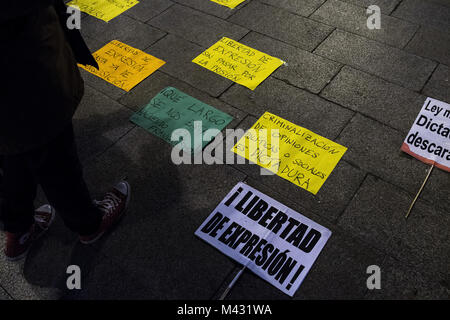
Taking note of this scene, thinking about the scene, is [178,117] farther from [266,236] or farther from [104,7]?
[104,7]

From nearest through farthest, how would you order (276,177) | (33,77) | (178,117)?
1. (33,77)
2. (276,177)
3. (178,117)

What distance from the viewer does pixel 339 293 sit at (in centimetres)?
224

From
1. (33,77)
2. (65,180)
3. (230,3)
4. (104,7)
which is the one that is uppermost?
(33,77)

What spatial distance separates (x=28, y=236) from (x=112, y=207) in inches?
22.2

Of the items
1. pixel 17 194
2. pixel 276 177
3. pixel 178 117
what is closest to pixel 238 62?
pixel 178 117

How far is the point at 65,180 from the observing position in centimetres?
196

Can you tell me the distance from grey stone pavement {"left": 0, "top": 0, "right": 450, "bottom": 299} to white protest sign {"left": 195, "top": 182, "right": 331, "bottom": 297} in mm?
63

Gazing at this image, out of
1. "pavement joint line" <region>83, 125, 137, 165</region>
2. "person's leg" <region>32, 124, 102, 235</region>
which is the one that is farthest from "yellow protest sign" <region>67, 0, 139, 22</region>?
"person's leg" <region>32, 124, 102, 235</region>

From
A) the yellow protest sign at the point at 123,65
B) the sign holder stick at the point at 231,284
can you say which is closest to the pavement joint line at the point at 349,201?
the sign holder stick at the point at 231,284

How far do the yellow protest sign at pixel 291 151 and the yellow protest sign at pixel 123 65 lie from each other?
1307mm

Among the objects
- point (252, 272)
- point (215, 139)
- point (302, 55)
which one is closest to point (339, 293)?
point (252, 272)

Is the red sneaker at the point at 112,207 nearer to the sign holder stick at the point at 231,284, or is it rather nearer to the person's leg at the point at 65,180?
the person's leg at the point at 65,180

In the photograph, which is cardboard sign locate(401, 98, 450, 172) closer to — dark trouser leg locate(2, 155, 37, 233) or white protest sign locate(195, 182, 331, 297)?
white protest sign locate(195, 182, 331, 297)

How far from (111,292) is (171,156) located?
1125 millimetres
